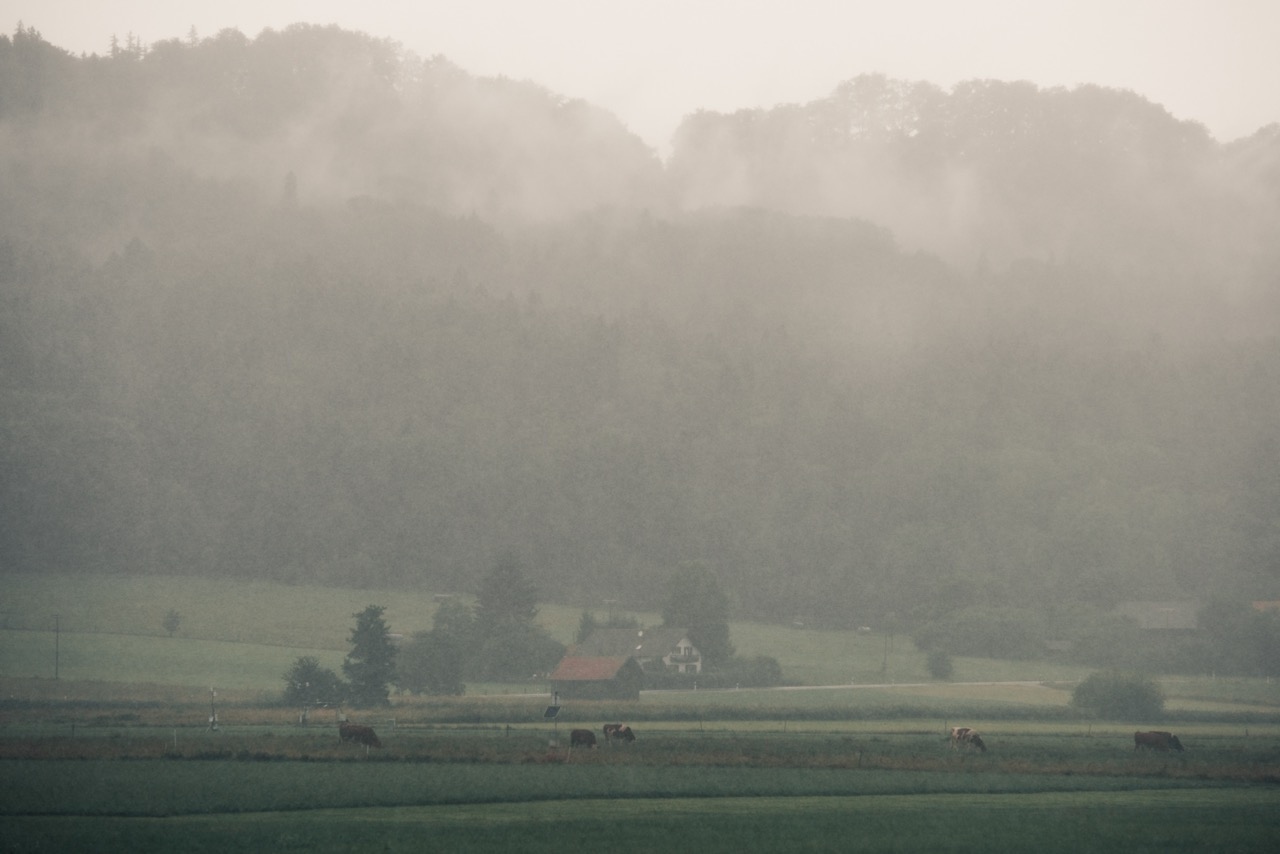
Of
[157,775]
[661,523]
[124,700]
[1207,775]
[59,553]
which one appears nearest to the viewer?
[157,775]

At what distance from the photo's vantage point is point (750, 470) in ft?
610

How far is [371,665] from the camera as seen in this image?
78812mm

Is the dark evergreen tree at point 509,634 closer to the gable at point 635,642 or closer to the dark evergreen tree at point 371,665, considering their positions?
the gable at point 635,642

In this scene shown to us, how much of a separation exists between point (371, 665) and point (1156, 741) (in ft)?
147

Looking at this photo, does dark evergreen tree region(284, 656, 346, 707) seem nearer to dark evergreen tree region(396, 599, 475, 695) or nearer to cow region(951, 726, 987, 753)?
dark evergreen tree region(396, 599, 475, 695)

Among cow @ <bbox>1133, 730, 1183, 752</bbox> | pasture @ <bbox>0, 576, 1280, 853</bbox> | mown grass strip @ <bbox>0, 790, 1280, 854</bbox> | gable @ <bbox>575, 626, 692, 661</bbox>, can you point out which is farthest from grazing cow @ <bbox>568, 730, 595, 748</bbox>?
gable @ <bbox>575, 626, 692, 661</bbox>

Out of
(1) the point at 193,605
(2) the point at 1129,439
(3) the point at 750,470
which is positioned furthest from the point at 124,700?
(2) the point at 1129,439

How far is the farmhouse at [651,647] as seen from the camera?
107m

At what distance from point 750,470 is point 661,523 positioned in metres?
23.7

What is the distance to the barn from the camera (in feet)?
299

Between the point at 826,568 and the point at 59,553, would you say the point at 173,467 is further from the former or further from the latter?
the point at 826,568

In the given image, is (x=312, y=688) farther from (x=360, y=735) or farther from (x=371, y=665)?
(x=360, y=735)

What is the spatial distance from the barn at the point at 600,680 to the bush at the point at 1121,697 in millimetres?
30586

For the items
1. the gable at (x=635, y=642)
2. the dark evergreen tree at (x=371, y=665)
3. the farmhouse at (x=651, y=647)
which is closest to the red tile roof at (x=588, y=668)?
the gable at (x=635, y=642)
